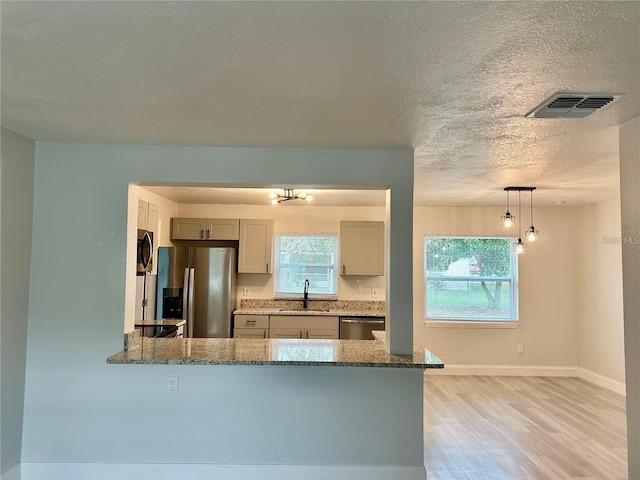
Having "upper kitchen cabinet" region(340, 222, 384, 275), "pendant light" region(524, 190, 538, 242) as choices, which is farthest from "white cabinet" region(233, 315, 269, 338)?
"pendant light" region(524, 190, 538, 242)

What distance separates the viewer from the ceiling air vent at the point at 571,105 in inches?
74.3

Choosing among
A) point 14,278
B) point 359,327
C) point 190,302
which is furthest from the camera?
point 359,327

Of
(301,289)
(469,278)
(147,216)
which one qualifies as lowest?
(301,289)

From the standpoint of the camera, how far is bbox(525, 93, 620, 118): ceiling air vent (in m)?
1.89

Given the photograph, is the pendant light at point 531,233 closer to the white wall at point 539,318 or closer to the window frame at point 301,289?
the white wall at point 539,318

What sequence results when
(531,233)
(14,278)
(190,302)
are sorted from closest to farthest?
(14,278)
(531,233)
(190,302)

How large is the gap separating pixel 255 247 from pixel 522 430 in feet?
11.9

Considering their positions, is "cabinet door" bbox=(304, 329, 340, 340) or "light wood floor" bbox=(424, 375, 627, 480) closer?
"light wood floor" bbox=(424, 375, 627, 480)

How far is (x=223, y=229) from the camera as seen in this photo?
5.51m

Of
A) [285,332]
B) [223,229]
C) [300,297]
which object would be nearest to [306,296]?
[300,297]

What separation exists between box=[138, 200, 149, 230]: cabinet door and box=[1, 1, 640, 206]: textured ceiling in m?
1.63

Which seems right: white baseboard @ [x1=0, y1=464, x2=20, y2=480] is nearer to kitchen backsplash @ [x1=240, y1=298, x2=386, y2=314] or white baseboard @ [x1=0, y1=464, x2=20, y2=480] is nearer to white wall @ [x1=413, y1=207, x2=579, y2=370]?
kitchen backsplash @ [x1=240, y1=298, x2=386, y2=314]

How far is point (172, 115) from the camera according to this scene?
222 centimetres

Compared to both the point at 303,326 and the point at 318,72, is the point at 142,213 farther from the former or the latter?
the point at 318,72
